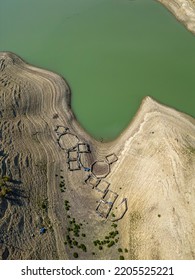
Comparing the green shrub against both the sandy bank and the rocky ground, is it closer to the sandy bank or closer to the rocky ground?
the rocky ground

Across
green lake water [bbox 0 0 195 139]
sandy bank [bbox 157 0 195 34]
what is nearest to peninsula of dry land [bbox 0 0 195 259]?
green lake water [bbox 0 0 195 139]

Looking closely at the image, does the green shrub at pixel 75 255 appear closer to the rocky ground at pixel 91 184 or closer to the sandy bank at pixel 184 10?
the rocky ground at pixel 91 184

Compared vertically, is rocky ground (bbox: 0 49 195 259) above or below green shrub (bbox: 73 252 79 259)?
above

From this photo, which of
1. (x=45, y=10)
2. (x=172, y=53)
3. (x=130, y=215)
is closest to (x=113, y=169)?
(x=130, y=215)

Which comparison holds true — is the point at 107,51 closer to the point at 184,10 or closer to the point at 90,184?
the point at 184,10

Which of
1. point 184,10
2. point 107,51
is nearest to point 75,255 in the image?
point 107,51

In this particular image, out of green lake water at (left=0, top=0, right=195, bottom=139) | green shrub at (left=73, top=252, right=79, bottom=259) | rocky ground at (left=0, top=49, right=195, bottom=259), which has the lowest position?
green shrub at (left=73, top=252, right=79, bottom=259)

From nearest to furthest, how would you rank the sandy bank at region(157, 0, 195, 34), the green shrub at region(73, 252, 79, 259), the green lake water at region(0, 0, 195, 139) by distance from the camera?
1. the green shrub at region(73, 252, 79, 259)
2. the green lake water at region(0, 0, 195, 139)
3. the sandy bank at region(157, 0, 195, 34)

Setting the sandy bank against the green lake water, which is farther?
the sandy bank
